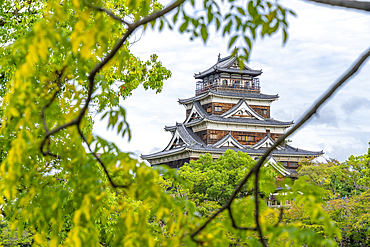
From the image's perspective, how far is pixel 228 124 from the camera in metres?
27.1

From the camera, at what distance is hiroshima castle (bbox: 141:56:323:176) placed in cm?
2616

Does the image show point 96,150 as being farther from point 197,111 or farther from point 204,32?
point 197,111

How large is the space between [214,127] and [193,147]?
10.1 feet

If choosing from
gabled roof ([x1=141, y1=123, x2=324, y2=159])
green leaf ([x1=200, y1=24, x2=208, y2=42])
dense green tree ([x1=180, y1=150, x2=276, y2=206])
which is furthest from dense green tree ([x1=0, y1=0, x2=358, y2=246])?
gabled roof ([x1=141, y1=123, x2=324, y2=159])

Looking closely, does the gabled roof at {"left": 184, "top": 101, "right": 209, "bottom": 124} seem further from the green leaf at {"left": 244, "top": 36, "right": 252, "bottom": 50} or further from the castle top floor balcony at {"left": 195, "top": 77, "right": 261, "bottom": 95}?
the green leaf at {"left": 244, "top": 36, "right": 252, "bottom": 50}

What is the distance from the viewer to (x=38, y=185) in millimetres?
2201

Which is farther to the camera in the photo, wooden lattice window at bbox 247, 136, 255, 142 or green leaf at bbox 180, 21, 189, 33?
wooden lattice window at bbox 247, 136, 255, 142

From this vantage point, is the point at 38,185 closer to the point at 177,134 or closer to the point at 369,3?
the point at 369,3

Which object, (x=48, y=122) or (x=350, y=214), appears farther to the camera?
(x=350, y=214)

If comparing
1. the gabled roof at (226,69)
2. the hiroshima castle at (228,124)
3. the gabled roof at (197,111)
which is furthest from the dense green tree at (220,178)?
the gabled roof at (226,69)

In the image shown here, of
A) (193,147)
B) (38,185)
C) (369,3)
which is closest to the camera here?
(369,3)

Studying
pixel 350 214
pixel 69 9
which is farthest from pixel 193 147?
pixel 69 9

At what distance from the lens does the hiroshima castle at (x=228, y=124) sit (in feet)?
85.8

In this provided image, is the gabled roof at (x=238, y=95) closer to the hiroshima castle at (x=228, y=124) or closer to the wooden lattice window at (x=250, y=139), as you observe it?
the hiroshima castle at (x=228, y=124)
